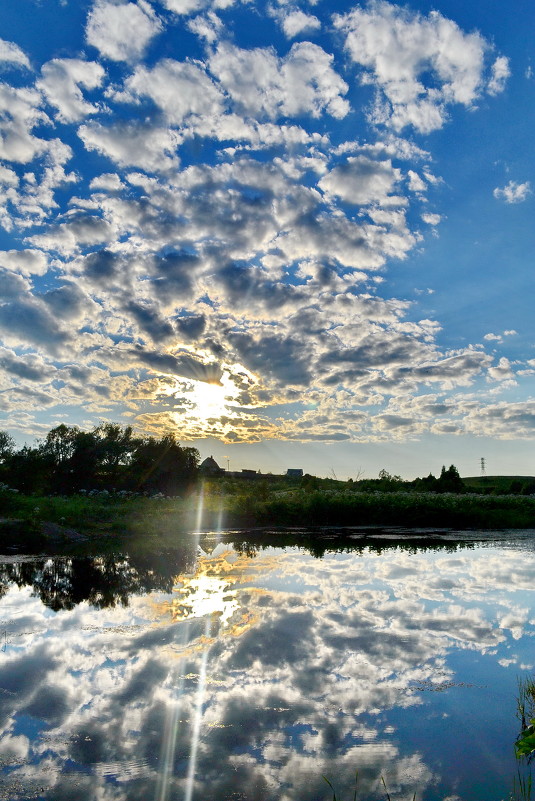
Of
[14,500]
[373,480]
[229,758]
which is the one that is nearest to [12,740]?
[229,758]

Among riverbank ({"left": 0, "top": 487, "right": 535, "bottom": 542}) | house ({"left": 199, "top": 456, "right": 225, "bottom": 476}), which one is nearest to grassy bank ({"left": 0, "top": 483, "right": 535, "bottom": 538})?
riverbank ({"left": 0, "top": 487, "right": 535, "bottom": 542})

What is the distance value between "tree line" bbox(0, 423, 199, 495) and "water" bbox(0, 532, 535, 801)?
34351mm

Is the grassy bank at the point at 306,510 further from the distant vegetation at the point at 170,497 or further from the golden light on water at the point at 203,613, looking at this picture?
the golden light on water at the point at 203,613

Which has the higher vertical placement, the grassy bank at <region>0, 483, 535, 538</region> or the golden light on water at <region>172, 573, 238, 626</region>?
the grassy bank at <region>0, 483, 535, 538</region>

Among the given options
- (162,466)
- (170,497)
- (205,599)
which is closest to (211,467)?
(162,466)

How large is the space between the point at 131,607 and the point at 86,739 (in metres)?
6.47

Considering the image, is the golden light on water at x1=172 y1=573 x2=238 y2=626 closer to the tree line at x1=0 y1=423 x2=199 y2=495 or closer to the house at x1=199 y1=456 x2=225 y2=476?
the tree line at x1=0 y1=423 x2=199 y2=495

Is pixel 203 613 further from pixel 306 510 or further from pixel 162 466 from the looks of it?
pixel 162 466

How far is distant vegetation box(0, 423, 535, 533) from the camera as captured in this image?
101 ft

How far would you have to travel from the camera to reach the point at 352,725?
652 centimetres

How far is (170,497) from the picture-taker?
4331 cm

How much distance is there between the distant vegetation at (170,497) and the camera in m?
30.9

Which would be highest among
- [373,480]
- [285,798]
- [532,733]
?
[373,480]

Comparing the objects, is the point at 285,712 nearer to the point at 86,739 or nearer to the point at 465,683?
the point at 86,739
